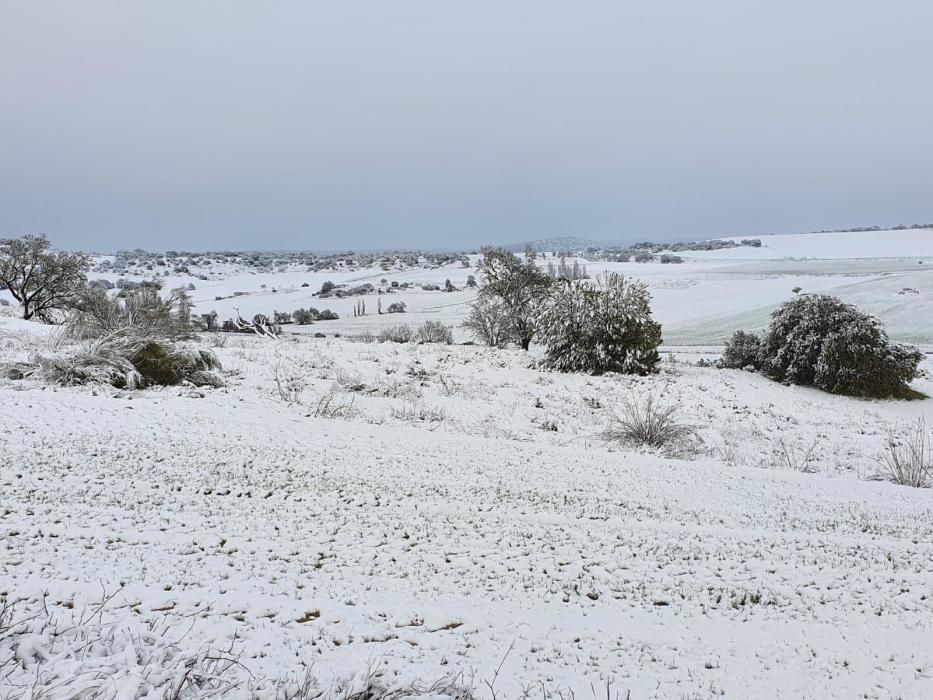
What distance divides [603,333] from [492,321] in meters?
10.2

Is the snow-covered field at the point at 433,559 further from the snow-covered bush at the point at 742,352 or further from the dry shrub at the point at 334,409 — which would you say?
the snow-covered bush at the point at 742,352

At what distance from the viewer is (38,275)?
71.5 ft

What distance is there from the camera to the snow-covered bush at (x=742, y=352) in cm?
1591

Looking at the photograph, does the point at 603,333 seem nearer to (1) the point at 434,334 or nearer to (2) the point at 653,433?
(2) the point at 653,433

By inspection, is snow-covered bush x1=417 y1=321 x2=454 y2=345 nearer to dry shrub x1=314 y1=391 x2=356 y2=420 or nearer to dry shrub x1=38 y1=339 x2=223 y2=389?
dry shrub x1=38 y1=339 x2=223 y2=389

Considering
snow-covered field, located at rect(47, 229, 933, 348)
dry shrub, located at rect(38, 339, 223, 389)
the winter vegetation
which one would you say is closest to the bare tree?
snow-covered field, located at rect(47, 229, 933, 348)

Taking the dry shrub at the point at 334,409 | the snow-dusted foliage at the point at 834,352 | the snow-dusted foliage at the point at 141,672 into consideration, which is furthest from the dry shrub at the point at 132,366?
the snow-dusted foliage at the point at 834,352

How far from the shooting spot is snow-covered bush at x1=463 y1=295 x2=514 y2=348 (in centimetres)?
2381

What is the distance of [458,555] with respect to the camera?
288cm

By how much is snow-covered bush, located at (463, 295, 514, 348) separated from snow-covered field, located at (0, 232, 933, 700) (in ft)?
56.8

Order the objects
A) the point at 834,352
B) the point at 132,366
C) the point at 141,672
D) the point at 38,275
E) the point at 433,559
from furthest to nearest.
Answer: the point at 38,275 < the point at 834,352 < the point at 132,366 < the point at 433,559 < the point at 141,672

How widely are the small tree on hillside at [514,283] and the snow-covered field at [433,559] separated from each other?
16409mm

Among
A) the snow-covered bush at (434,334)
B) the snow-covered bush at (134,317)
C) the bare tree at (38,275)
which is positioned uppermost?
the bare tree at (38,275)

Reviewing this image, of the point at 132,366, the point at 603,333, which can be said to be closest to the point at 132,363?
the point at 132,366
